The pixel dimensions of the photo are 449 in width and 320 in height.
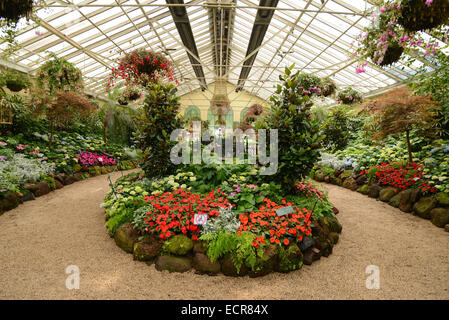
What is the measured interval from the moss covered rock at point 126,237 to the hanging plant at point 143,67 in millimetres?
2890

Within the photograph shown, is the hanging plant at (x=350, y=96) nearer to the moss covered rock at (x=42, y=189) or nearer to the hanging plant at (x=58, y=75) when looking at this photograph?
the hanging plant at (x=58, y=75)

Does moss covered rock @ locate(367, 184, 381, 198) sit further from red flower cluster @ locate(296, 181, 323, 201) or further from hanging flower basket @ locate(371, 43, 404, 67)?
hanging flower basket @ locate(371, 43, 404, 67)

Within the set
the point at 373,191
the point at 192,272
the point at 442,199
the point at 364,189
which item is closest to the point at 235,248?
the point at 192,272

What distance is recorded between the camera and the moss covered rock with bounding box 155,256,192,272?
2.31 metres

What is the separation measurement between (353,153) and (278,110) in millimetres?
4186

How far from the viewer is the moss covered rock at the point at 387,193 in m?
4.43

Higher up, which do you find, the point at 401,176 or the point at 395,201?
the point at 401,176

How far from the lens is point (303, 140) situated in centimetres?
327

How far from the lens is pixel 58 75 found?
5840mm

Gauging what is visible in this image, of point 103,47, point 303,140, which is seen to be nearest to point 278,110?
point 303,140

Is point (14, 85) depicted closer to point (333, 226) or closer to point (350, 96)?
point (333, 226)

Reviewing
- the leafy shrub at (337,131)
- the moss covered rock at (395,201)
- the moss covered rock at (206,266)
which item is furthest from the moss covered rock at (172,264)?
the leafy shrub at (337,131)

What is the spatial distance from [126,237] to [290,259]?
183cm
